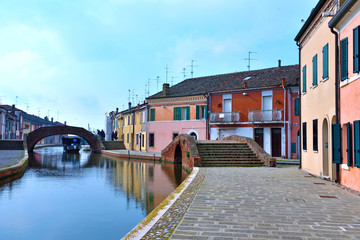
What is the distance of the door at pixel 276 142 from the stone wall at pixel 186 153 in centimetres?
743

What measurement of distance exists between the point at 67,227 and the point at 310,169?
9494 millimetres

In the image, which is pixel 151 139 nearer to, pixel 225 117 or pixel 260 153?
pixel 225 117

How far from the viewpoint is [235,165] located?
55.8 feet

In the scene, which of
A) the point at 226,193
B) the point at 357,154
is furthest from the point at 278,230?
the point at 357,154

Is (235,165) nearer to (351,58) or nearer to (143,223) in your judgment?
(351,58)

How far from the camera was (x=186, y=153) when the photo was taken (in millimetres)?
19344

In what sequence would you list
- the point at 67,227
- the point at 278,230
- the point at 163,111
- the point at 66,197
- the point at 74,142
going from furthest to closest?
the point at 74,142
the point at 163,111
the point at 66,197
the point at 67,227
the point at 278,230

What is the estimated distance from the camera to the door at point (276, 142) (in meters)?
25.0

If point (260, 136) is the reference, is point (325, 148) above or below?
below

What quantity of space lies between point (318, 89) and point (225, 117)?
1490cm

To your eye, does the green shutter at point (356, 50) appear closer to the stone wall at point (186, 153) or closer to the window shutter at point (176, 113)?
the stone wall at point (186, 153)

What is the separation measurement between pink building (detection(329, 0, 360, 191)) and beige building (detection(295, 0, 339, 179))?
66 centimetres

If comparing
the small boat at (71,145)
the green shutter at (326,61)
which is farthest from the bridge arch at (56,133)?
the green shutter at (326,61)

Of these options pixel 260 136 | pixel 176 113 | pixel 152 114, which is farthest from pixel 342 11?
pixel 152 114
